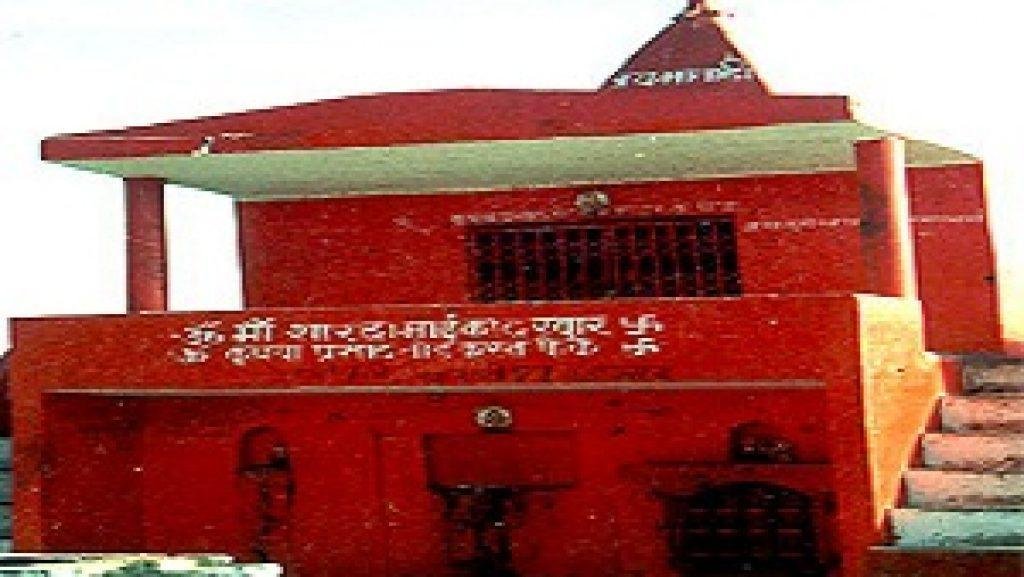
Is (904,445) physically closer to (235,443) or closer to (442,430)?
(442,430)

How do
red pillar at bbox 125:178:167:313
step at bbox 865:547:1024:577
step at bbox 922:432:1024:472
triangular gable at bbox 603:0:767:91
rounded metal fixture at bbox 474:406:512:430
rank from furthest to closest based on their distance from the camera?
triangular gable at bbox 603:0:767:91 < red pillar at bbox 125:178:167:313 < rounded metal fixture at bbox 474:406:512:430 < step at bbox 922:432:1024:472 < step at bbox 865:547:1024:577

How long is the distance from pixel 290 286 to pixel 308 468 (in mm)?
2881

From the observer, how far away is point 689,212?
1382cm

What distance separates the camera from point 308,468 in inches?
494

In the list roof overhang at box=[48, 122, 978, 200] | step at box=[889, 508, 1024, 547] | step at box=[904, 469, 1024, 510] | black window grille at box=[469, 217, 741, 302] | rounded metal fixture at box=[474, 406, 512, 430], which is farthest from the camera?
black window grille at box=[469, 217, 741, 302]

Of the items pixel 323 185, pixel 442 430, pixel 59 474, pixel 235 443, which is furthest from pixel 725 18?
pixel 59 474

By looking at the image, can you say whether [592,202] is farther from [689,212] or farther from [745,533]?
[745,533]

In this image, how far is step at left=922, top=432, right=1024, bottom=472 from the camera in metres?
10.9

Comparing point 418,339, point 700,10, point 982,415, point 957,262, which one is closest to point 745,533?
point 982,415

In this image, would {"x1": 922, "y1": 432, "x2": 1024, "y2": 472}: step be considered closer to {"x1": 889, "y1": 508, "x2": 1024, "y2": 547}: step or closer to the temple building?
the temple building

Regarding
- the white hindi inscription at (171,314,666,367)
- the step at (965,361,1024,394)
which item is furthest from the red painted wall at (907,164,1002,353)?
the white hindi inscription at (171,314,666,367)

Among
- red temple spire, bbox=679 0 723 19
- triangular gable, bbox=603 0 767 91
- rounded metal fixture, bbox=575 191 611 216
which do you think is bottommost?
rounded metal fixture, bbox=575 191 611 216

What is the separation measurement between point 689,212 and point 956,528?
14.9 feet

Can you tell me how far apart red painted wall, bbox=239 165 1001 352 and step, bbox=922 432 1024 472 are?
2652mm
